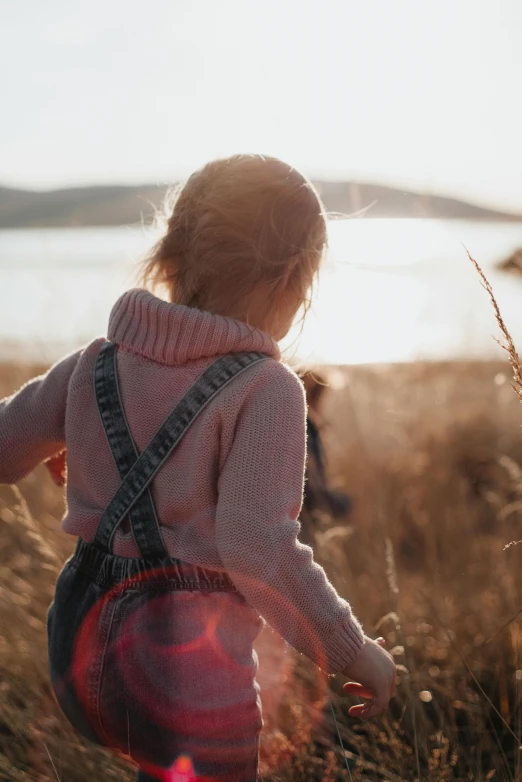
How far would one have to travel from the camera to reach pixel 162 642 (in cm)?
150

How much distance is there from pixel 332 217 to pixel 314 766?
4.45 feet

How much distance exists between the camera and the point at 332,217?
183 cm

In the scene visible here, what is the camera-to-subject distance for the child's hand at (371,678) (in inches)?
58.1

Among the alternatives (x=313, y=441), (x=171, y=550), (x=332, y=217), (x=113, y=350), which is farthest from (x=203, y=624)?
(x=313, y=441)

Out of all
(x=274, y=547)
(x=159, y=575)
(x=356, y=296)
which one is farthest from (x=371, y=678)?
(x=356, y=296)

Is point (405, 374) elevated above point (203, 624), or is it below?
below

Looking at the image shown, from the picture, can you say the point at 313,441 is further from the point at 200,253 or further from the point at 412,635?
the point at 200,253

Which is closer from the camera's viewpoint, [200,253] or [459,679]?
[200,253]

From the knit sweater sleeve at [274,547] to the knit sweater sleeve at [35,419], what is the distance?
486mm

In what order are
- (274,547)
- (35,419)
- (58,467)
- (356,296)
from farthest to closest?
(356,296), (58,467), (35,419), (274,547)

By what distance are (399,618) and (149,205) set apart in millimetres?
1350

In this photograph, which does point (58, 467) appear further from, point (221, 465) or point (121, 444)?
point (221, 465)

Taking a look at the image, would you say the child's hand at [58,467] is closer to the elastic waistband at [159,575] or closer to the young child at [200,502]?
the young child at [200,502]

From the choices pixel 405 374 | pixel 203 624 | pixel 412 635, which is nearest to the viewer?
pixel 203 624
